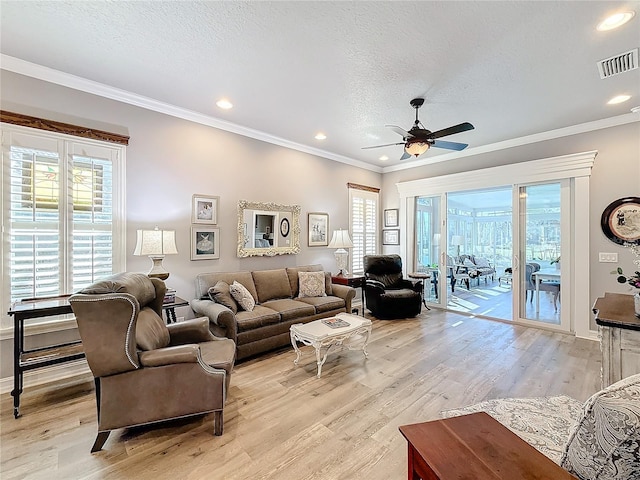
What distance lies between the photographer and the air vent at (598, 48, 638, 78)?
2.62m

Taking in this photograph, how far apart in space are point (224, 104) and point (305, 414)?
3.52 m

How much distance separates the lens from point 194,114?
390cm

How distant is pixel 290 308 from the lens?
389 centimetres

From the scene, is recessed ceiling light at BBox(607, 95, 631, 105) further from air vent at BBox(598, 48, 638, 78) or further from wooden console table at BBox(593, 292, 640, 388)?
wooden console table at BBox(593, 292, 640, 388)

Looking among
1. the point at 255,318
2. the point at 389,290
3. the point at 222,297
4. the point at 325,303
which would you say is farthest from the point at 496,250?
the point at 222,297

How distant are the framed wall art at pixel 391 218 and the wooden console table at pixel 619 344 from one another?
4681mm

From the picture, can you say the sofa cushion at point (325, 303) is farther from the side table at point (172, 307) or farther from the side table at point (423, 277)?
the side table at point (423, 277)

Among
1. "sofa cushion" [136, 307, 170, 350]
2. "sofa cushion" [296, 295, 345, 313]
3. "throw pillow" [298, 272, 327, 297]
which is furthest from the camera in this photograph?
"throw pillow" [298, 272, 327, 297]

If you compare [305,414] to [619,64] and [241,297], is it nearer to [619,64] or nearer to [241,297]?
[241,297]

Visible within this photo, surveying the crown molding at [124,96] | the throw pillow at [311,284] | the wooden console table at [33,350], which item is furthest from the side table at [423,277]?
the wooden console table at [33,350]

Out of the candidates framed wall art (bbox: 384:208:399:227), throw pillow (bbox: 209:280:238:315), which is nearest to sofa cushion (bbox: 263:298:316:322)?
throw pillow (bbox: 209:280:238:315)

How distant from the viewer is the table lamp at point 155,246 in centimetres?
314

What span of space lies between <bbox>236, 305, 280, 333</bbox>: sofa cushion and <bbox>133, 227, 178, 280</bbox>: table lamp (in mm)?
1001

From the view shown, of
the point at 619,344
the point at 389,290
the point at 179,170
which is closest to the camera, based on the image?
the point at 619,344
